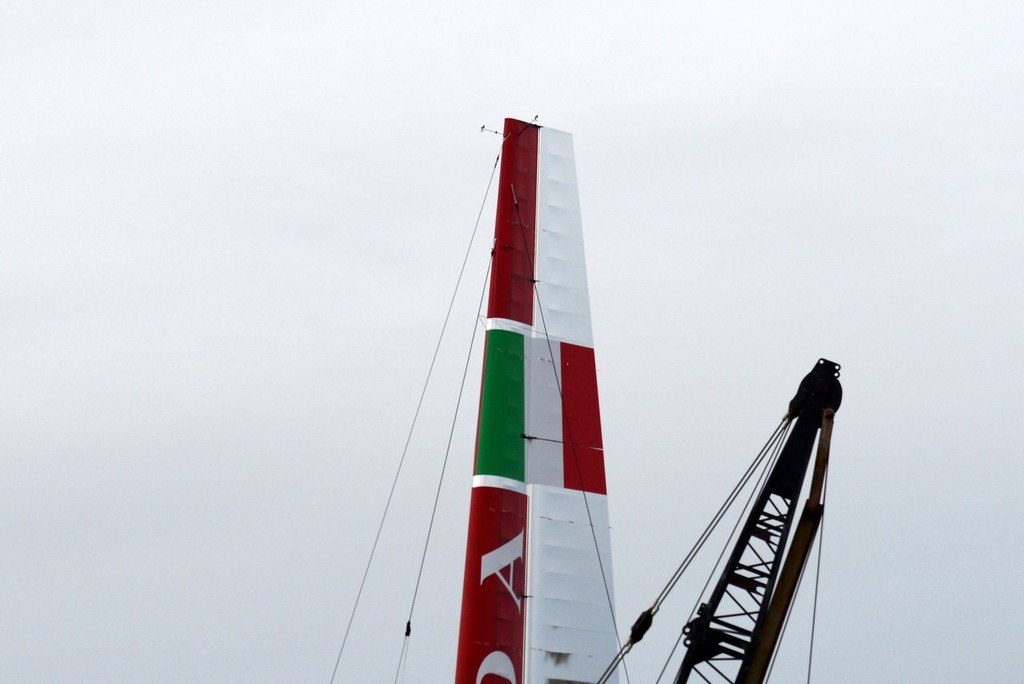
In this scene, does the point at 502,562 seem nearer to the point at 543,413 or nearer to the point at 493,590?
the point at 493,590

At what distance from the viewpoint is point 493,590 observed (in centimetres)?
2447

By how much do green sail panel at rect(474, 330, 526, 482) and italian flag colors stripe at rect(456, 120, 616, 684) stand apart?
0.8 inches

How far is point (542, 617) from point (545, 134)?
810cm

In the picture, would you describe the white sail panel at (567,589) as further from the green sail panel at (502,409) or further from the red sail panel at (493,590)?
the green sail panel at (502,409)

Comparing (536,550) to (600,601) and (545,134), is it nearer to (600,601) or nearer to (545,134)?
(600,601)

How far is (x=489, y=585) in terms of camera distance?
24484 mm

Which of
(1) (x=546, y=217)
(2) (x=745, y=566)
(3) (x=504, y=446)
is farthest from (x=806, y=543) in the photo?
(1) (x=546, y=217)

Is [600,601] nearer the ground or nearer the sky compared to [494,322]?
nearer the ground

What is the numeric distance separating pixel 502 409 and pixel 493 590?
9.23ft

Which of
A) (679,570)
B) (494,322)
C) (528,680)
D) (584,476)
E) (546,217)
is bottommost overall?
(528,680)

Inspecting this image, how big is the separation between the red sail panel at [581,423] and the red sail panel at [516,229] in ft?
3.34

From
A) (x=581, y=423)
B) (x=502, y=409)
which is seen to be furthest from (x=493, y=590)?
(x=581, y=423)

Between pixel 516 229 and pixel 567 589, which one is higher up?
pixel 516 229

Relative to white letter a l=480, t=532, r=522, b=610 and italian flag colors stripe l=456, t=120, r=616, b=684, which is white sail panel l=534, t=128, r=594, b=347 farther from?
white letter a l=480, t=532, r=522, b=610
